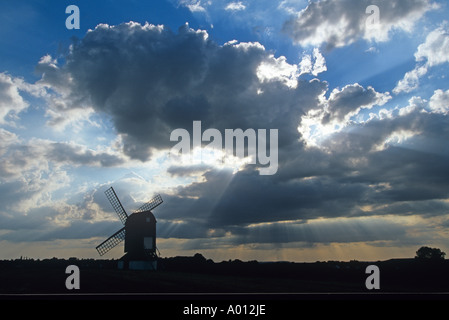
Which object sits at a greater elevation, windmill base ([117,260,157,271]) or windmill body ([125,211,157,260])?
windmill body ([125,211,157,260])

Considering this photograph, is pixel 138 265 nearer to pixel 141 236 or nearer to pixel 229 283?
pixel 141 236

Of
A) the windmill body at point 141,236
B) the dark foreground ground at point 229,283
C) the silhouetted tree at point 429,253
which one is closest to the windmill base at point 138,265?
the windmill body at point 141,236

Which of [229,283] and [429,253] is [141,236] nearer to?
[229,283]

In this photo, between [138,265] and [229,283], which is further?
[138,265]

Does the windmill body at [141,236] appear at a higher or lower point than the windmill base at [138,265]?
higher

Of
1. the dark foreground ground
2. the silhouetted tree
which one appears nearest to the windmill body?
the dark foreground ground

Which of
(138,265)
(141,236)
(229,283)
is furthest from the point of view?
(141,236)

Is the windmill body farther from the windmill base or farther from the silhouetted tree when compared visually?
the silhouetted tree

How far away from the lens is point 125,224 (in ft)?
207

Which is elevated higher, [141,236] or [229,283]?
[141,236]

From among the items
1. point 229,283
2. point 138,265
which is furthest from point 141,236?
point 229,283

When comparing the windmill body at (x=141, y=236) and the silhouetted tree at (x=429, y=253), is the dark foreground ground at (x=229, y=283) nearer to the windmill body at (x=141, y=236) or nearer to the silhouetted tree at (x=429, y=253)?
the windmill body at (x=141, y=236)

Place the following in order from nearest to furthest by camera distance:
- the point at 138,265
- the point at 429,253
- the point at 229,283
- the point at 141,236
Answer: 1. the point at 229,283
2. the point at 138,265
3. the point at 141,236
4. the point at 429,253
